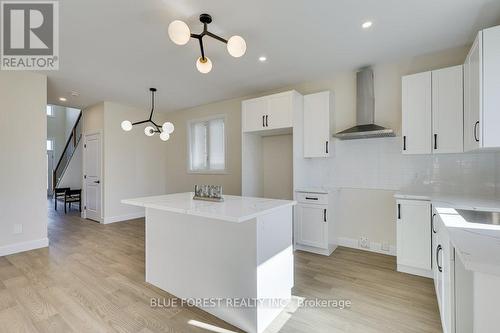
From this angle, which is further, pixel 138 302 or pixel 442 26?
pixel 442 26

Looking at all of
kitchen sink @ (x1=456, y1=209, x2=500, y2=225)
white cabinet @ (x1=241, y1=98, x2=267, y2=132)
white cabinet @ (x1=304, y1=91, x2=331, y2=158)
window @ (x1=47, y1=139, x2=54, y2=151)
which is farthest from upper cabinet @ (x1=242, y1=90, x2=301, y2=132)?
window @ (x1=47, y1=139, x2=54, y2=151)

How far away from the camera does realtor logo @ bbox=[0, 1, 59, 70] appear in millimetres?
2205

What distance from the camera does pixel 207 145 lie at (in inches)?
223

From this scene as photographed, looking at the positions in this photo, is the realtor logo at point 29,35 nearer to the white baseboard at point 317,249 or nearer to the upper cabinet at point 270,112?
the upper cabinet at point 270,112

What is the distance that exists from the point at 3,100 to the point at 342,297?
17.4ft

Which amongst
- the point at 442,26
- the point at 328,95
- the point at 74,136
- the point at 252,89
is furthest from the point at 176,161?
the point at 442,26

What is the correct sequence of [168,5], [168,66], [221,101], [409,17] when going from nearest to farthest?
1. [168,5]
2. [409,17]
3. [168,66]
4. [221,101]

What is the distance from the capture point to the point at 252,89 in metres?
4.46

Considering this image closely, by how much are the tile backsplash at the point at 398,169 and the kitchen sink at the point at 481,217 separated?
1.03 metres

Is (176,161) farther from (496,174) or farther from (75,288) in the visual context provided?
(496,174)

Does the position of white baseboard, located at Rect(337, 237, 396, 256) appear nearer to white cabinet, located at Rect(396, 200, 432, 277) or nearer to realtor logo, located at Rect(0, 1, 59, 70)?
white cabinet, located at Rect(396, 200, 432, 277)

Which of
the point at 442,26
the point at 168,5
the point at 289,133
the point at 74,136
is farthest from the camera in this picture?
the point at 74,136

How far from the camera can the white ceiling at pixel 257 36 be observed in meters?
2.16

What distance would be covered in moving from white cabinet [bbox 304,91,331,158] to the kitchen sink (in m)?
1.80
